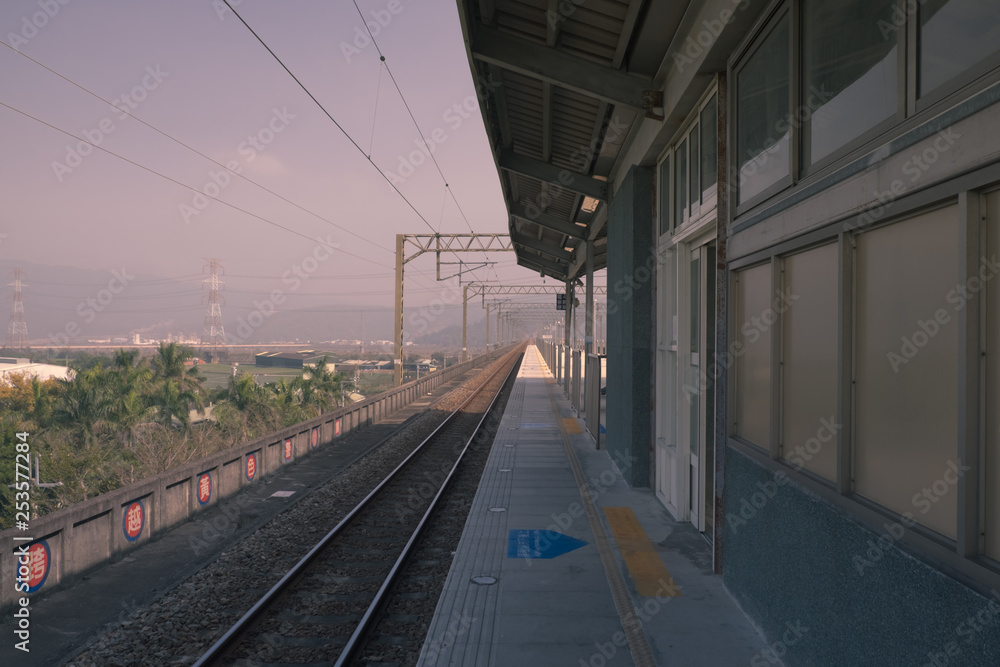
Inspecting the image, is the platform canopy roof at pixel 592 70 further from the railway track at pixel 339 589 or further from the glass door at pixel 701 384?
the railway track at pixel 339 589

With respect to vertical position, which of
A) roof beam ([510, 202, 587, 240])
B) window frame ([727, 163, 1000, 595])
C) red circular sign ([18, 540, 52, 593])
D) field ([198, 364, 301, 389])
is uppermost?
roof beam ([510, 202, 587, 240])

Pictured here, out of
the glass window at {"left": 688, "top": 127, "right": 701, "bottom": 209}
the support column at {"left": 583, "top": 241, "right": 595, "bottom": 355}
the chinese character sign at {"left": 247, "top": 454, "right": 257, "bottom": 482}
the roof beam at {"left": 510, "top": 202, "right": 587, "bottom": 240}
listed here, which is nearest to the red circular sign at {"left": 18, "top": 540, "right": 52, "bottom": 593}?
the chinese character sign at {"left": 247, "top": 454, "right": 257, "bottom": 482}

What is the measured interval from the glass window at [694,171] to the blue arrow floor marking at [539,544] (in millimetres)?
4199

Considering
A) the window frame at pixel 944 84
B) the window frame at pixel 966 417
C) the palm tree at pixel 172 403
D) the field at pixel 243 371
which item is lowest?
the field at pixel 243 371

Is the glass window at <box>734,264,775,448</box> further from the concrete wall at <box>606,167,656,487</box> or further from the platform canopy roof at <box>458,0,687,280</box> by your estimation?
the concrete wall at <box>606,167,656,487</box>

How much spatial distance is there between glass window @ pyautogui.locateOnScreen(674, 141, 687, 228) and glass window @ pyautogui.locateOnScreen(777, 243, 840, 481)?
3818mm

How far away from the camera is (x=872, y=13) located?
3363mm

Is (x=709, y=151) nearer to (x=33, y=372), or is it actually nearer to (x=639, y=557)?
(x=639, y=557)

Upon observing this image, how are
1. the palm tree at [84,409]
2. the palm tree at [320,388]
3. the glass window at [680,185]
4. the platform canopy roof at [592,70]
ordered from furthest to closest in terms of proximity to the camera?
the palm tree at [320,388]
the palm tree at [84,409]
the glass window at [680,185]
the platform canopy roof at [592,70]

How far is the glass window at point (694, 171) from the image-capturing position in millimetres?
7359

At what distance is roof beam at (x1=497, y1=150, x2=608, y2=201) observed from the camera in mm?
12086

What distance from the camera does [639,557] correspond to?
710 cm

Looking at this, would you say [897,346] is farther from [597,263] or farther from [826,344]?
[597,263]

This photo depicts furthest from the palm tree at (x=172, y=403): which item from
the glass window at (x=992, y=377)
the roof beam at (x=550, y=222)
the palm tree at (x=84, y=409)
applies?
the glass window at (x=992, y=377)
